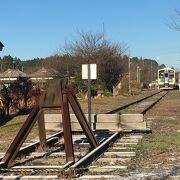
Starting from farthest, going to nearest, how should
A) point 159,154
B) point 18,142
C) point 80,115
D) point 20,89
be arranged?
point 20,89, point 80,115, point 159,154, point 18,142

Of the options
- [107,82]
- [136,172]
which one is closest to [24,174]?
[136,172]

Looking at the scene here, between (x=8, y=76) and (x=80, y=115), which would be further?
(x=8, y=76)

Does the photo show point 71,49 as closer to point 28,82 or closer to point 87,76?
point 28,82

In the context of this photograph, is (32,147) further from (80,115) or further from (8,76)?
(8,76)

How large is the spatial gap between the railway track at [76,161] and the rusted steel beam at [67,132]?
20 centimetres

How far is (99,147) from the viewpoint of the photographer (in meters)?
10.9

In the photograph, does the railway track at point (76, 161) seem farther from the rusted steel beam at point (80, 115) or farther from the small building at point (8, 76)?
the small building at point (8, 76)

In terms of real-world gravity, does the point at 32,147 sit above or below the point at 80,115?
below

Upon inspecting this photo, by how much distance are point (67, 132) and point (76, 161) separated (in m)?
0.61

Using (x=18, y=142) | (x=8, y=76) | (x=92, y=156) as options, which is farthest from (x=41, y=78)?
(x=92, y=156)

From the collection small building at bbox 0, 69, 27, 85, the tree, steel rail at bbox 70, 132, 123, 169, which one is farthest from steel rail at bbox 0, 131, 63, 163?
small building at bbox 0, 69, 27, 85

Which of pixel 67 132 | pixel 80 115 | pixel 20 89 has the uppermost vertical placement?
pixel 20 89

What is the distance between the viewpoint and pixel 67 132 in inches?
377

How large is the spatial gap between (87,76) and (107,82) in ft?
121
